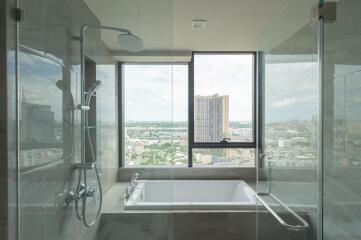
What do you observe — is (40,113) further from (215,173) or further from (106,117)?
(215,173)

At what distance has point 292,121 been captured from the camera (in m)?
2.26

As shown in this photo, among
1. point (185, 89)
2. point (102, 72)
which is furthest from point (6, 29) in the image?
point (185, 89)

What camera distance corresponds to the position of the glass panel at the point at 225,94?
151 inches

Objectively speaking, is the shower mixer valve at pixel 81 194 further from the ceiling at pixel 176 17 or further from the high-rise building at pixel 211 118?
the high-rise building at pixel 211 118

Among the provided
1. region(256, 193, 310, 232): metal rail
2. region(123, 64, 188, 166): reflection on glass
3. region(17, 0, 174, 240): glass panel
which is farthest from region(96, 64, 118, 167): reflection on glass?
region(256, 193, 310, 232): metal rail

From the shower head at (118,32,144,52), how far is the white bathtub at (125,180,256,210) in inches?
50.7

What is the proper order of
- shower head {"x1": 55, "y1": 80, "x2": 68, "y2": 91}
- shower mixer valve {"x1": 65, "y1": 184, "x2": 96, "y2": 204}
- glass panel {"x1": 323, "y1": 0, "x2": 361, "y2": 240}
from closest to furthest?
glass panel {"x1": 323, "y1": 0, "x2": 361, "y2": 240} < shower head {"x1": 55, "y1": 80, "x2": 68, "y2": 91} < shower mixer valve {"x1": 65, "y1": 184, "x2": 96, "y2": 204}

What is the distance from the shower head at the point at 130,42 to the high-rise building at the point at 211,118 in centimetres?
142

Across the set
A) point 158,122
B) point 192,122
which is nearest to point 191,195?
point 192,122

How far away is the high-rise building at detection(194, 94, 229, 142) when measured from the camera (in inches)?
151

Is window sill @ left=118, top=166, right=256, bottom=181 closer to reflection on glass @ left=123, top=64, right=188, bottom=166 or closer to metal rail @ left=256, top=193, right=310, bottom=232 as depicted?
reflection on glass @ left=123, top=64, right=188, bottom=166

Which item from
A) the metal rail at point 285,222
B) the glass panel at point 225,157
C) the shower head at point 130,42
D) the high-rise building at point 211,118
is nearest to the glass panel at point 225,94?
the high-rise building at point 211,118

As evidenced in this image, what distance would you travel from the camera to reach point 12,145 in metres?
1.30

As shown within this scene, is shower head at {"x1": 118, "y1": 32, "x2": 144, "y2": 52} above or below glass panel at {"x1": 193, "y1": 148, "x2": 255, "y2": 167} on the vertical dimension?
above
